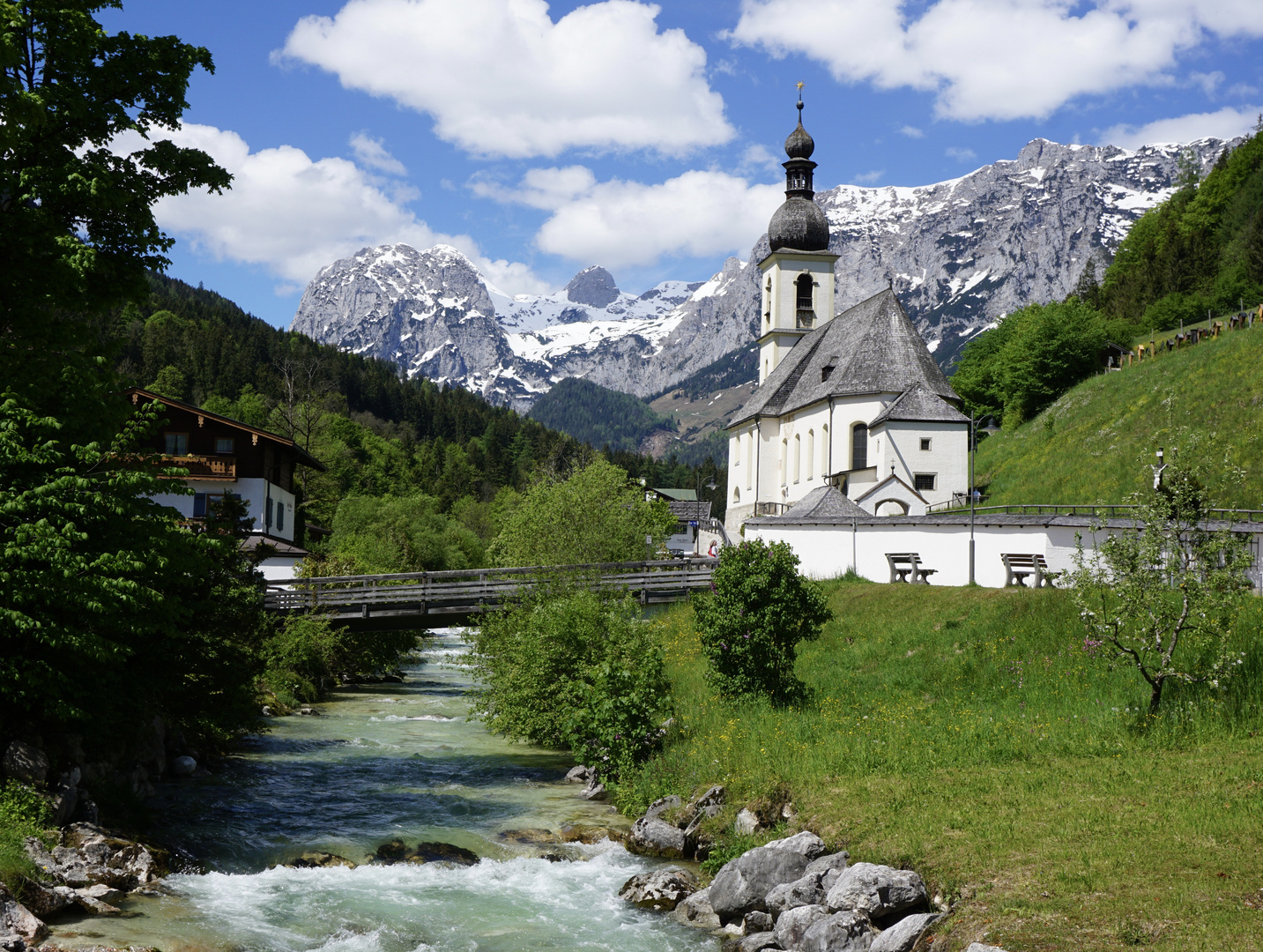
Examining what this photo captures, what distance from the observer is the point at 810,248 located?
71812 mm

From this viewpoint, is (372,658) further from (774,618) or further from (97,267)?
(97,267)

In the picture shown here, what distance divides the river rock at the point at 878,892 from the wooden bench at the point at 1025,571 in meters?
14.6

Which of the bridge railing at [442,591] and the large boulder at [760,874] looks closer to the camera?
the large boulder at [760,874]

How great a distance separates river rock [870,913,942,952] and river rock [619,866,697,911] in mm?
4061

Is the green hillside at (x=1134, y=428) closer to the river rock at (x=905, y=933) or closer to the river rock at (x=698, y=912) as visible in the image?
the river rock at (x=698, y=912)

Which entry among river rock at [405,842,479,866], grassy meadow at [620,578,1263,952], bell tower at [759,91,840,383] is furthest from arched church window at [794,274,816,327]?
river rock at [405,842,479,866]

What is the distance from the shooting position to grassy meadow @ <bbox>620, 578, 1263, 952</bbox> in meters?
10.3

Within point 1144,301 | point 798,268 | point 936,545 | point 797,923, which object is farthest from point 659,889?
point 1144,301

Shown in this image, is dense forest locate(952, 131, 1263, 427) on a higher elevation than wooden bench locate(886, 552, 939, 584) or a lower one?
higher

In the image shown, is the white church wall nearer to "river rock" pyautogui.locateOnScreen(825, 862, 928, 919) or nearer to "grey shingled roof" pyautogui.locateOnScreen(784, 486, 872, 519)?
"grey shingled roof" pyautogui.locateOnScreen(784, 486, 872, 519)

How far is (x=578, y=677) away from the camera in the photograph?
24.6 metres

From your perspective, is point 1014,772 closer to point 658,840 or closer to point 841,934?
point 841,934

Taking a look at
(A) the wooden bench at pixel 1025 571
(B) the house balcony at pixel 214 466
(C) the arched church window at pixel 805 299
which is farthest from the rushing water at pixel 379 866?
(C) the arched church window at pixel 805 299

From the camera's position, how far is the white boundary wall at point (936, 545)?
26.1 m
